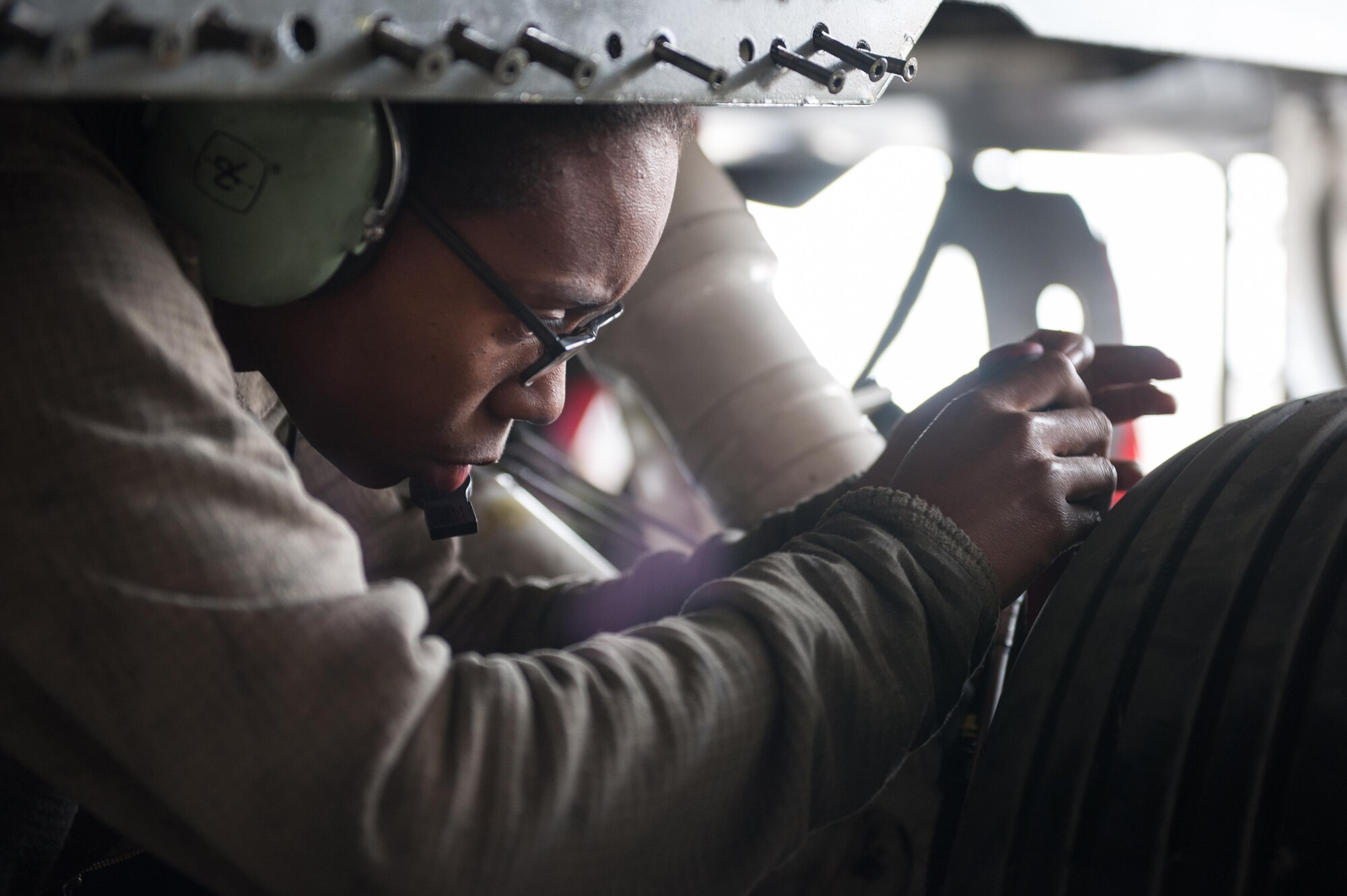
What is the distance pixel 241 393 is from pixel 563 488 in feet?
4.14

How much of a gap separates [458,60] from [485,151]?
0.18m

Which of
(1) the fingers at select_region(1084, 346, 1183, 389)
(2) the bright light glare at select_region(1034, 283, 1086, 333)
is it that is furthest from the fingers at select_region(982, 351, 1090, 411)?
(2) the bright light glare at select_region(1034, 283, 1086, 333)

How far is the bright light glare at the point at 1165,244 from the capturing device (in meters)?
2.40

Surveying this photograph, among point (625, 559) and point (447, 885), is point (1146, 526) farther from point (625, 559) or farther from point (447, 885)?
point (625, 559)

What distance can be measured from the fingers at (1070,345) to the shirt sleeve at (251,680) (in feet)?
1.38

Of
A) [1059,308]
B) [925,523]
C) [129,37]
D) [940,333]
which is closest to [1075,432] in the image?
[925,523]

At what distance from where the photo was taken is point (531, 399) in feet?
2.67

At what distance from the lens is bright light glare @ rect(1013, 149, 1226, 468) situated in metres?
2.40

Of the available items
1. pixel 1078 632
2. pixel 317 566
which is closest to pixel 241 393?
pixel 317 566

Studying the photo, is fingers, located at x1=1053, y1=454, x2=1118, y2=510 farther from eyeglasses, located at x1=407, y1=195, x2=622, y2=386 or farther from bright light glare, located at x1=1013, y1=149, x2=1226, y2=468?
bright light glare, located at x1=1013, y1=149, x2=1226, y2=468

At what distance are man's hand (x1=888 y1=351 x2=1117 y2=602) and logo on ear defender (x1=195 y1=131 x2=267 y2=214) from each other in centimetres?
45

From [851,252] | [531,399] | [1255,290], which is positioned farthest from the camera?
[851,252]

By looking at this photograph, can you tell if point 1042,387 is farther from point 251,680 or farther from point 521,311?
point 251,680

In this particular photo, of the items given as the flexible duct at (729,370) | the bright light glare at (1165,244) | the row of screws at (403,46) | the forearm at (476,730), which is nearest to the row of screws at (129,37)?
the row of screws at (403,46)
